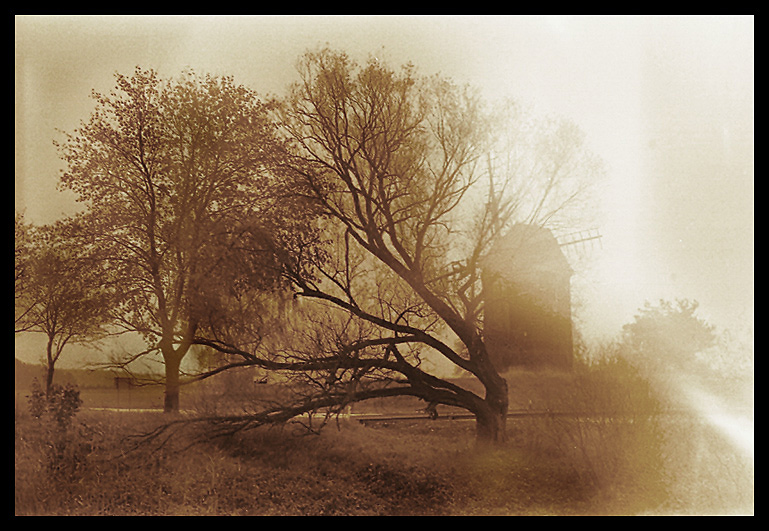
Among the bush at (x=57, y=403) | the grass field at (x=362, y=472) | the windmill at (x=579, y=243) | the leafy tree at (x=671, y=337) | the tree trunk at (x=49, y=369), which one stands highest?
the windmill at (x=579, y=243)

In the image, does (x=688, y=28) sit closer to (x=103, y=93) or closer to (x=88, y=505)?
(x=103, y=93)

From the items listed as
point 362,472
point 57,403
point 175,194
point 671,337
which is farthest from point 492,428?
point 57,403

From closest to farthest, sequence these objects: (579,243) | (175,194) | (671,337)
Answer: (671,337), (175,194), (579,243)

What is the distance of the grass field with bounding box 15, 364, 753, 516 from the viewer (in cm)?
602

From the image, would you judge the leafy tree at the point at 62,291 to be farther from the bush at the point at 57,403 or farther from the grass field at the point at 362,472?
the grass field at the point at 362,472

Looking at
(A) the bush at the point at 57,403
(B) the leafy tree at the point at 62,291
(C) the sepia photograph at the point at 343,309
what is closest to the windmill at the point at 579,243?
(C) the sepia photograph at the point at 343,309

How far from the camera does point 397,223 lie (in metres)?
6.68

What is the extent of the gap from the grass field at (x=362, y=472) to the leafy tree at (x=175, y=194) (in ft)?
2.14

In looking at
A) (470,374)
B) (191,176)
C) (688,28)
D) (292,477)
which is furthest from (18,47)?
(688,28)

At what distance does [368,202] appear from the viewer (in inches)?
257

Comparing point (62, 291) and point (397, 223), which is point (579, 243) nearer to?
point (397, 223)

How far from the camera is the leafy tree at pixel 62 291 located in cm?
618

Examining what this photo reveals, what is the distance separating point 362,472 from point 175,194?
11.4 feet

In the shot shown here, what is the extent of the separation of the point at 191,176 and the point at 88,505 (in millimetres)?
3478
